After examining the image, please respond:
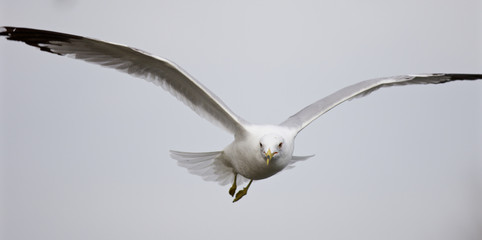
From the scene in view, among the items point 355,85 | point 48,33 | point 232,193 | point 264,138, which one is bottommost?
point 232,193

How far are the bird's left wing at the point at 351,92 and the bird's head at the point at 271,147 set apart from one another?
0.26 metres

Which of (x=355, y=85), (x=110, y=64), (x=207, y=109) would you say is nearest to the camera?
(x=110, y=64)

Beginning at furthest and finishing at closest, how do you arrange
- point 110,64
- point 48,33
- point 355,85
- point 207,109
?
point 355,85
point 207,109
point 110,64
point 48,33

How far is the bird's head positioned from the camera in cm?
290

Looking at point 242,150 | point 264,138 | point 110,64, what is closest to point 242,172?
point 242,150

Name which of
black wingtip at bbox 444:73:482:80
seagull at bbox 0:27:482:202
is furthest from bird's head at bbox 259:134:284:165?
black wingtip at bbox 444:73:482:80

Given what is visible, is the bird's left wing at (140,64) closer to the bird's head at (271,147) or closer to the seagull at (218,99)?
the seagull at (218,99)

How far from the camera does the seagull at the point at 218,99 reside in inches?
115

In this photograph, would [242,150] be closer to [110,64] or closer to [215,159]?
[215,159]

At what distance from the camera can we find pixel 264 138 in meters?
2.95

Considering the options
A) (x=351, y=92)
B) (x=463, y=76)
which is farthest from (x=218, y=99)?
(x=463, y=76)

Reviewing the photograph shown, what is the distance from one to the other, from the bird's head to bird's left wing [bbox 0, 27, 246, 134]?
231mm

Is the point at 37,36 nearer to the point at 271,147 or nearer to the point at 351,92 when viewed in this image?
the point at 271,147

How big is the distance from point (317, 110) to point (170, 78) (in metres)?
0.70
